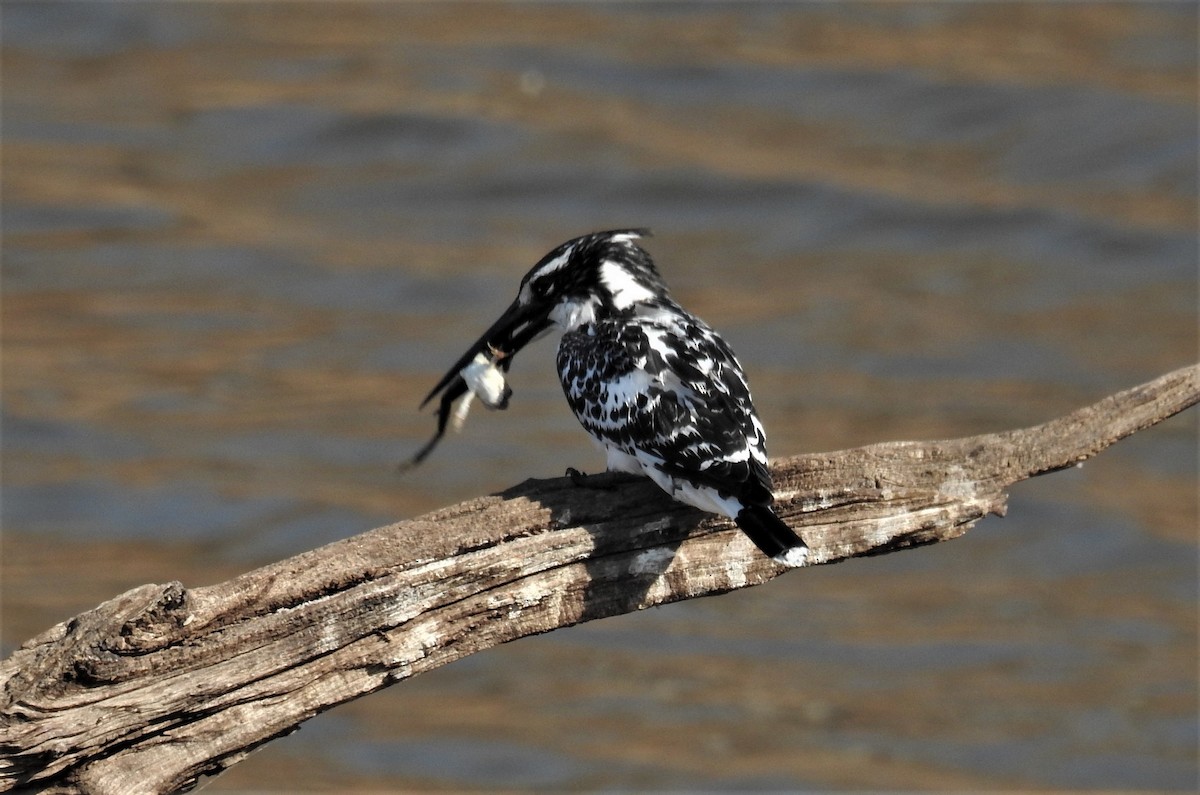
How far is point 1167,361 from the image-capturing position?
16.8 meters

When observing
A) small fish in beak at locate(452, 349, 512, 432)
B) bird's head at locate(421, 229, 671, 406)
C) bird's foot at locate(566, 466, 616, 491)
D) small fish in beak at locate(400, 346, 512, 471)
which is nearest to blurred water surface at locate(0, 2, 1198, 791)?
small fish in beak at locate(400, 346, 512, 471)

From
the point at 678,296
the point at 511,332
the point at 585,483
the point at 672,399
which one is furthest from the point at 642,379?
the point at 678,296

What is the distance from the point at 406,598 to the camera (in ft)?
18.3

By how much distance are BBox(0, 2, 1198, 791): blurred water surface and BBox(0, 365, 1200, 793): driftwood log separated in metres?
6.66

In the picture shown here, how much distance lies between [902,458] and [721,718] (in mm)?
7345

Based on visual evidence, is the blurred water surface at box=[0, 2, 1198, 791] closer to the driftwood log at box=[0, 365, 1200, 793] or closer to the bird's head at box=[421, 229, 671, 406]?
the bird's head at box=[421, 229, 671, 406]

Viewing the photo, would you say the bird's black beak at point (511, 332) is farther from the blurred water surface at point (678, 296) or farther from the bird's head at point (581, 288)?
the blurred water surface at point (678, 296)

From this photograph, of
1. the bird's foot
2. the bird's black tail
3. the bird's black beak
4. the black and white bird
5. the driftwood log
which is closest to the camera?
the driftwood log

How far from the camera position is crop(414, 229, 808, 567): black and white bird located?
5.75 metres

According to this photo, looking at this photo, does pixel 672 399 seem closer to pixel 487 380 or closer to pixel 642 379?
pixel 642 379

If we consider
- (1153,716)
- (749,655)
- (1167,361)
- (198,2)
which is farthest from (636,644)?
(198,2)

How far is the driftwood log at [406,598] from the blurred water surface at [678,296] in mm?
6663

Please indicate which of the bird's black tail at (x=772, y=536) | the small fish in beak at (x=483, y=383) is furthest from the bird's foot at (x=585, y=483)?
the small fish in beak at (x=483, y=383)

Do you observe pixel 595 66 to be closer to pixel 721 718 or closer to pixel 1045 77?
pixel 1045 77
